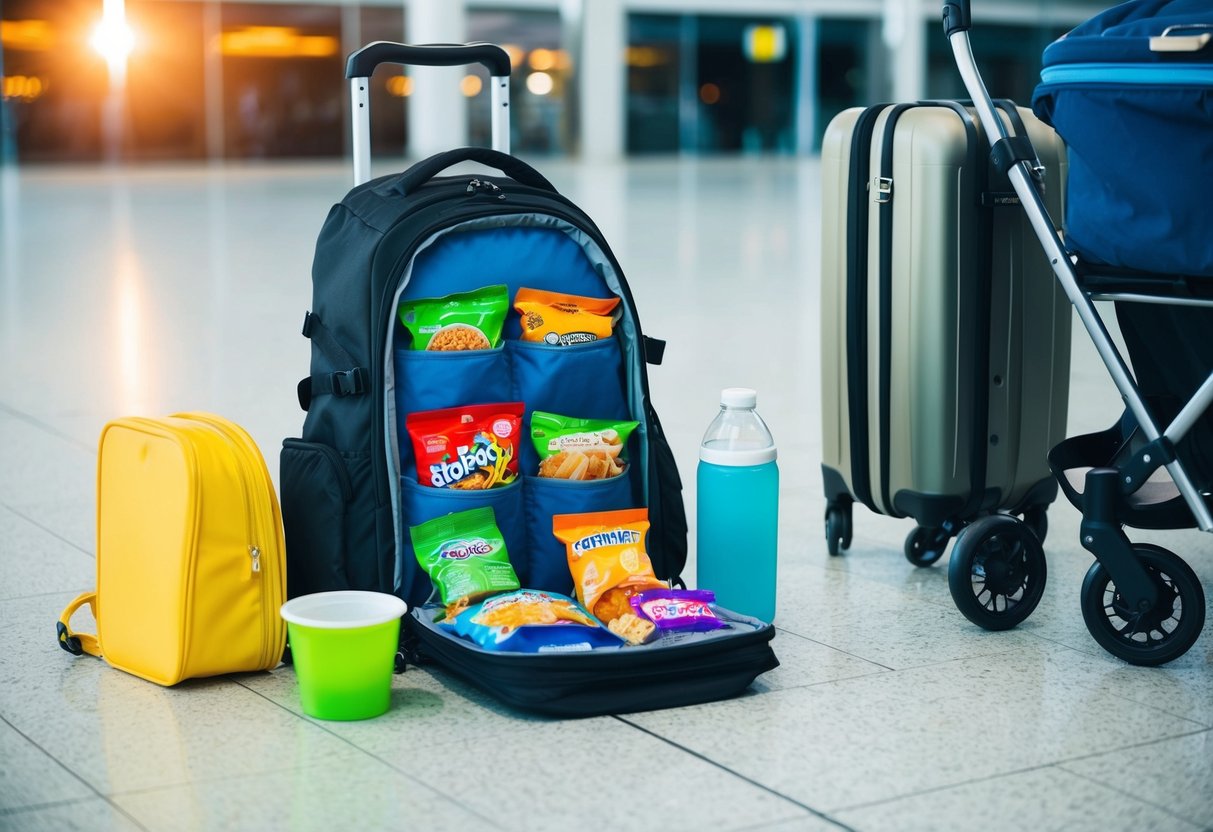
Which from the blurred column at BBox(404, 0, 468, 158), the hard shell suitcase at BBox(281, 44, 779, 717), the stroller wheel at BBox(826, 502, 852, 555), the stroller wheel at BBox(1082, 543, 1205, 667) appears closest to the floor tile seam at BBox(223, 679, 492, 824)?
the hard shell suitcase at BBox(281, 44, 779, 717)

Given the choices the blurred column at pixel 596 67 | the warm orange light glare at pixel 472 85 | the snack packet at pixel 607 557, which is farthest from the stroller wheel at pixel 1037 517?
the warm orange light glare at pixel 472 85

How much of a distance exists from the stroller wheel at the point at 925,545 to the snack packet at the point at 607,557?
77 cm

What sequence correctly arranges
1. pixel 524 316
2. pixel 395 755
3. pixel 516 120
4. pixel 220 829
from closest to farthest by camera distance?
pixel 220 829 → pixel 395 755 → pixel 524 316 → pixel 516 120

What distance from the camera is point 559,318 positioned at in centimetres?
255

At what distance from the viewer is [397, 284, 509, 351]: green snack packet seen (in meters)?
2.48

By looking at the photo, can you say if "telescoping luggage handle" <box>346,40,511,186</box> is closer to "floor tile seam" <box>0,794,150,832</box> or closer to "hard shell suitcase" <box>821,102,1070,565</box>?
"hard shell suitcase" <box>821,102,1070,565</box>

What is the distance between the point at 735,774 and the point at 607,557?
54 centimetres

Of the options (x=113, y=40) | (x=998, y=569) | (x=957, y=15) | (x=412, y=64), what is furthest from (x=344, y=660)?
(x=113, y=40)

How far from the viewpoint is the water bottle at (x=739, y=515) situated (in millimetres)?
2629

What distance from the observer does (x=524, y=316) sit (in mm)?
2549

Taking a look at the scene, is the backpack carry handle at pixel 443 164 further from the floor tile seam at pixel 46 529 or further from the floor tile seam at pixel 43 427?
the floor tile seam at pixel 43 427

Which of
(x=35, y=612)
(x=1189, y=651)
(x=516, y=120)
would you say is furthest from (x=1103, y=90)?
(x=516, y=120)

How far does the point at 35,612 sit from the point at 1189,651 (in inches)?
82.3

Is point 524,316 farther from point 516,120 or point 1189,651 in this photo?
point 516,120
